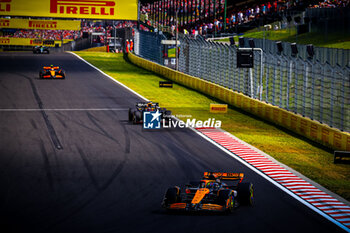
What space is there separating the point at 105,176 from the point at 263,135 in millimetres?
8873

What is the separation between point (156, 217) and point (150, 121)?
10.7 meters

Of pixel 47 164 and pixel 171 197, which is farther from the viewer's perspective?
pixel 47 164

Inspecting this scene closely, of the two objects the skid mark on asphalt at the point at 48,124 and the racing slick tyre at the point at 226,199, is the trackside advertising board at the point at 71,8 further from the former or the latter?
the racing slick tyre at the point at 226,199

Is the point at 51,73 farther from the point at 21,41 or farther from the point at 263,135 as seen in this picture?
the point at 21,41

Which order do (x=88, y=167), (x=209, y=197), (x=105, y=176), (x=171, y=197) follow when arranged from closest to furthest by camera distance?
1. (x=171, y=197)
2. (x=209, y=197)
3. (x=105, y=176)
4. (x=88, y=167)

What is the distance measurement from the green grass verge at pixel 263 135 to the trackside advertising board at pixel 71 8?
2297 centimetres

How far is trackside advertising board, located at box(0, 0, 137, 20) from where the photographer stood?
6456cm

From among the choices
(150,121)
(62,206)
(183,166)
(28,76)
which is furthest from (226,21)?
(62,206)

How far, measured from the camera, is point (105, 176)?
15.6 metres

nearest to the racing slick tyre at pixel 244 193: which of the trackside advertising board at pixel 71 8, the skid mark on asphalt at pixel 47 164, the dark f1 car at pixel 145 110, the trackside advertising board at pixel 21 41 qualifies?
the skid mark on asphalt at pixel 47 164

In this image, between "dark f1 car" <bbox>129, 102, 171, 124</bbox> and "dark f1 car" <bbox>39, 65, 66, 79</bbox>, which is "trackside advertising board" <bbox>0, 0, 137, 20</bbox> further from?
"dark f1 car" <bbox>129, 102, 171, 124</bbox>

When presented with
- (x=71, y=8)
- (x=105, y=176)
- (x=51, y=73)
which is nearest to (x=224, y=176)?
(x=105, y=176)

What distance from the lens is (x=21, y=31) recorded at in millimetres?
111312

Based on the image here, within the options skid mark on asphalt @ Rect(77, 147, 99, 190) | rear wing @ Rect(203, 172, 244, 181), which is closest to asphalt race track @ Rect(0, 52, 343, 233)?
skid mark on asphalt @ Rect(77, 147, 99, 190)
